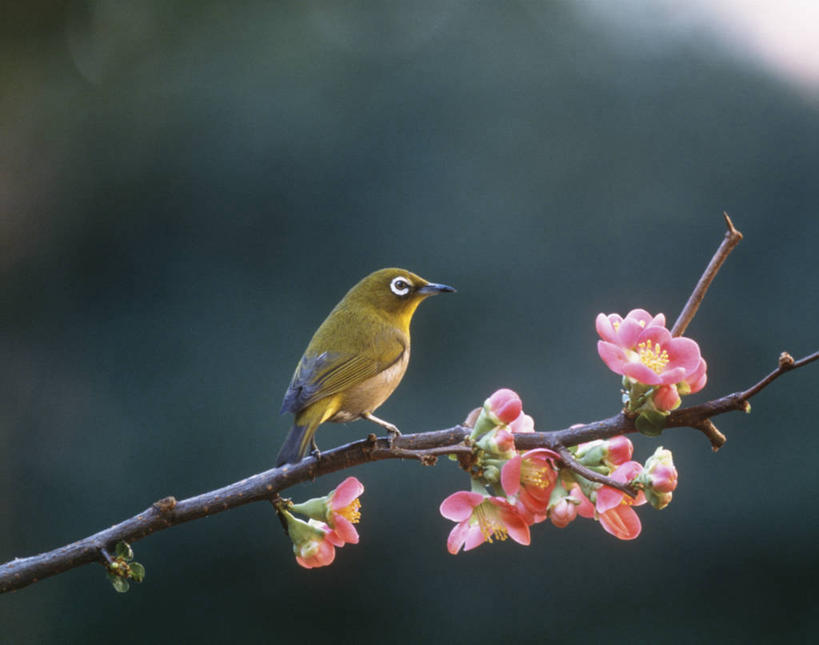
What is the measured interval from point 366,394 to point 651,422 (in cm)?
67

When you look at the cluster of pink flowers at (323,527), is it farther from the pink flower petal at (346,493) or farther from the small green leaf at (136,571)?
the small green leaf at (136,571)

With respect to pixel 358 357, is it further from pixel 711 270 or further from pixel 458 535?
pixel 711 270

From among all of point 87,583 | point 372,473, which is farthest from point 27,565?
point 87,583

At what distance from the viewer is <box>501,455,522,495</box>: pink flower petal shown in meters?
0.99

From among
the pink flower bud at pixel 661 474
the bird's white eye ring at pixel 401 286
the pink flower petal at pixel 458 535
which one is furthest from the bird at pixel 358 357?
the pink flower bud at pixel 661 474

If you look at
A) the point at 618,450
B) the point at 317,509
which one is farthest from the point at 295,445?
the point at 618,450

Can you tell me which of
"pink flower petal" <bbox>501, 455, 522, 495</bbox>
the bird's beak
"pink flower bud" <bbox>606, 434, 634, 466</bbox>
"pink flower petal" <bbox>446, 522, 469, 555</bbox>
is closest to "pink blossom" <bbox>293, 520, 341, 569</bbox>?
"pink flower petal" <bbox>446, 522, 469, 555</bbox>

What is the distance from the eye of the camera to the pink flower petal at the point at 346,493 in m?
1.10

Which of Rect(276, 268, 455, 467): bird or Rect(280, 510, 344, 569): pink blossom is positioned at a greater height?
Rect(276, 268, 455, 467): bird

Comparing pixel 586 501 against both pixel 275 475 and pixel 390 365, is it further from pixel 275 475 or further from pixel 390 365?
pixel 390 365

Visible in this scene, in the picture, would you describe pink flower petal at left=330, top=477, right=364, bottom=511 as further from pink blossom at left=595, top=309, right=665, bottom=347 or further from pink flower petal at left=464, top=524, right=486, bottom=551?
pink blossom at left=595, top=309, right=665, bottom=347

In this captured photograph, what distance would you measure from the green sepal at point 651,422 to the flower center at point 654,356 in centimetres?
6

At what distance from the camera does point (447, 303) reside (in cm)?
356

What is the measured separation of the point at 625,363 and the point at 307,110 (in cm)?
328
